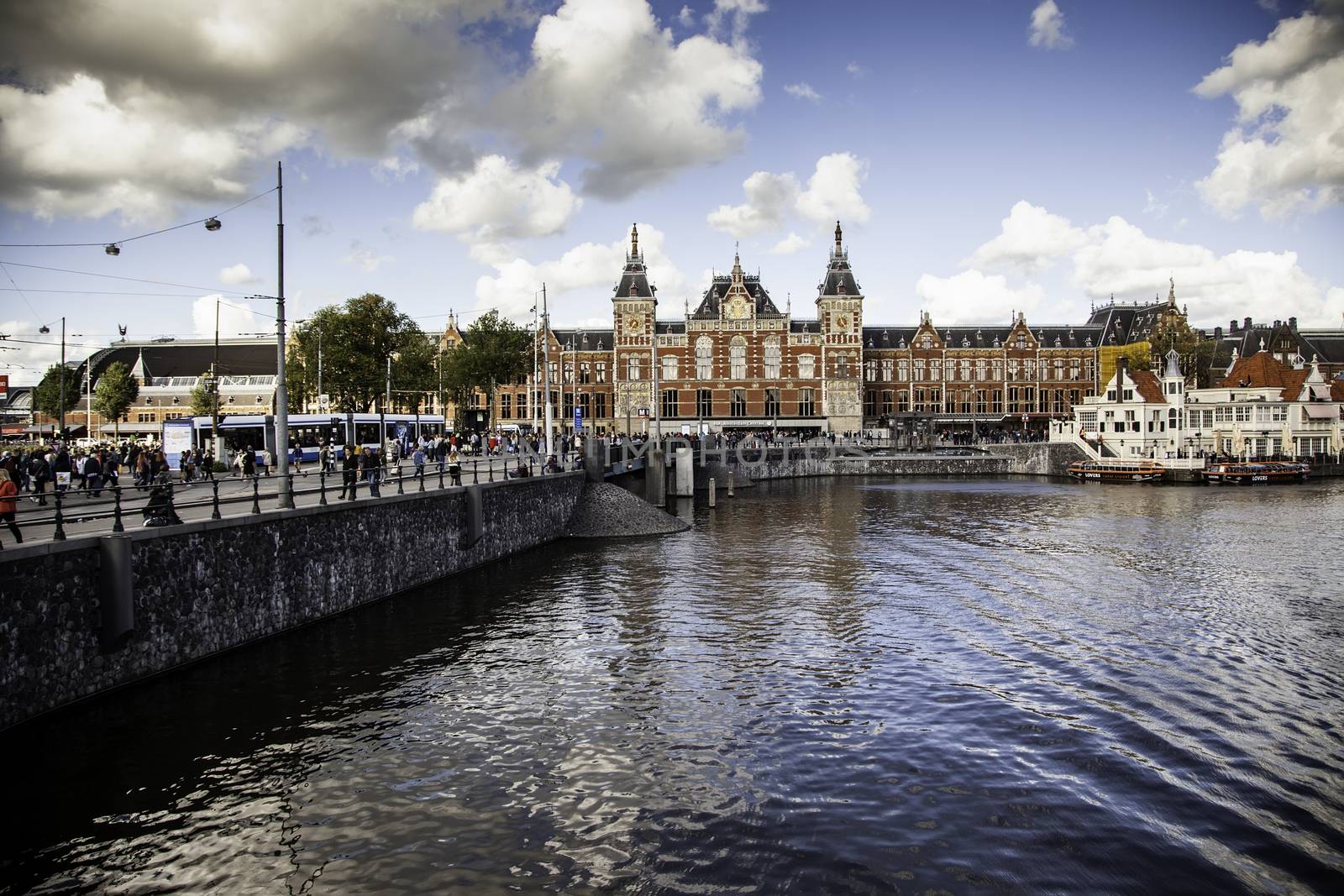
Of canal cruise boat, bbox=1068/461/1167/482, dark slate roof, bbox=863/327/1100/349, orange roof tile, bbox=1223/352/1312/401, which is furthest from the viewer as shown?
dark slate roof, bbox=863/327/1100/349

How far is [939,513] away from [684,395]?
61931 millimetres

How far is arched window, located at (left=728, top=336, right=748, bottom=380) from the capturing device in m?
116

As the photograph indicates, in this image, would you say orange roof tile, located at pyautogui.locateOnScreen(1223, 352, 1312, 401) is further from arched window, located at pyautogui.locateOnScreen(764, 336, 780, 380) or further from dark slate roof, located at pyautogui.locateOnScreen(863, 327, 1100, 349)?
arched window, located at pyautogui.locateOnScreen(764, 336, 780, 380)

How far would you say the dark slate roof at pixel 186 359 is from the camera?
12338 cm

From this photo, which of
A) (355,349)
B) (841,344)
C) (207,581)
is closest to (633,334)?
(841,344)

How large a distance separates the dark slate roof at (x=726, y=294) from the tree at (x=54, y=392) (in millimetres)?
75311

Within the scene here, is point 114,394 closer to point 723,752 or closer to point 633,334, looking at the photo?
point 633,334

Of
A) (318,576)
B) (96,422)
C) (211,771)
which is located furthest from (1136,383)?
(96,422)

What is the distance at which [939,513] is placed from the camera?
57000mm

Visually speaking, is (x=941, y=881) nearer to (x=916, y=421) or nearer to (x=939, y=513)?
(x=939, y=513)

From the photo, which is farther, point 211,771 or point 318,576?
point 318,576

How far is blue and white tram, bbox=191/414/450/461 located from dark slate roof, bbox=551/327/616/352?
51.9m

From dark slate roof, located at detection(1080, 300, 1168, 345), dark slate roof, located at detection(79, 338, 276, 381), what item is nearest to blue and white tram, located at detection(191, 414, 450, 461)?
dark slate roof, located at detection(79, 338, 276, 381)

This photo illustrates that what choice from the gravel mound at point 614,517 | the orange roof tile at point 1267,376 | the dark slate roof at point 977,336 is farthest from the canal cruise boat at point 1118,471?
the gravel mound at point 614,517
